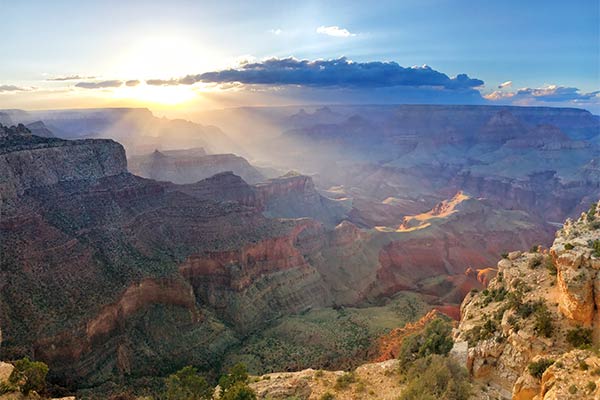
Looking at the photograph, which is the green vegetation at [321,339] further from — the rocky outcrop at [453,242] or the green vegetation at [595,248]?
the green vegetation at [595,248]

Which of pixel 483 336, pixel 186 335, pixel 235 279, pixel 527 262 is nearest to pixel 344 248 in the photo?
pixel 235 279

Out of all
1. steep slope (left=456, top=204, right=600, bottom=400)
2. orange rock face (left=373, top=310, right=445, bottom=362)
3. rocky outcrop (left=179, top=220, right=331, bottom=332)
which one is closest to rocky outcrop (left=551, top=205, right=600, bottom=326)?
steep slope (left=456, top=204, right=600, bottom=400)

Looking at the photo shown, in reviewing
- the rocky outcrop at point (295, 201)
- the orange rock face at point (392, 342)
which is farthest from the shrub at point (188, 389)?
the rocky outcrop at point (295, 201)

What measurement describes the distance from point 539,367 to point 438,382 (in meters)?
5.56

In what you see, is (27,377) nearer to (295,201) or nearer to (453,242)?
(295,201)

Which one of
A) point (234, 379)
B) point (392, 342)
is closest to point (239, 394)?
point (234, 379)

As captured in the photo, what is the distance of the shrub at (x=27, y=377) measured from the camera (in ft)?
93.6

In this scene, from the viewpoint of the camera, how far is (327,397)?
27.4 meters

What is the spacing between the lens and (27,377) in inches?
1147

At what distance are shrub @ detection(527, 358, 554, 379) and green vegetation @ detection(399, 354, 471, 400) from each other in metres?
4.04

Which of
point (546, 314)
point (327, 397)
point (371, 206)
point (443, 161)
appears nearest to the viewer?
point (546, 314)

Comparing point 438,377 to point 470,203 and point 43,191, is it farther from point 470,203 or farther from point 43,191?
point 470,203

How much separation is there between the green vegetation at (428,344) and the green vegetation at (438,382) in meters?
3.07

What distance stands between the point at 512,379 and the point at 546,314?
429 centimetres
